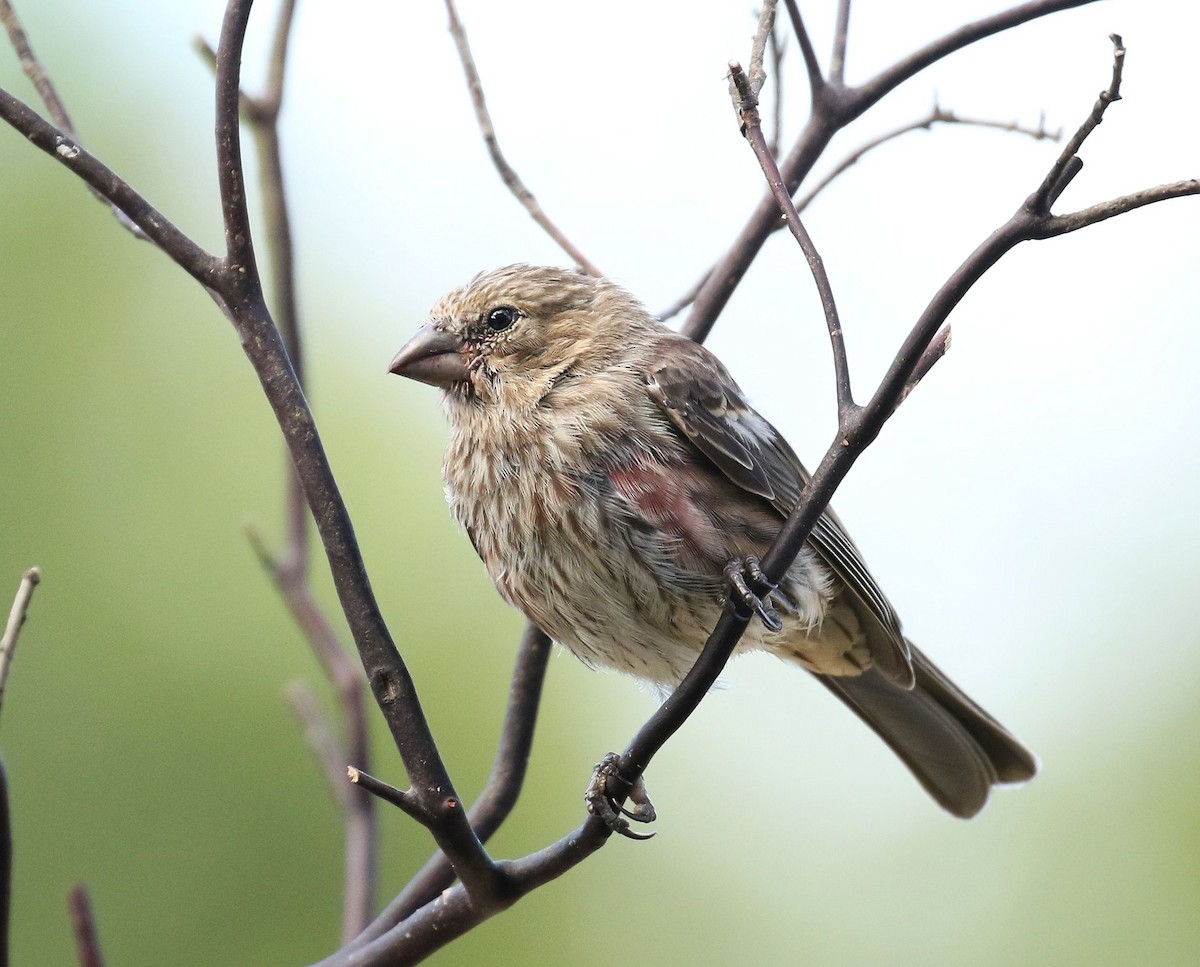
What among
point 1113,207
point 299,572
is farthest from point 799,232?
point 299,572

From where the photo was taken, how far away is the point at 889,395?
7.20ft

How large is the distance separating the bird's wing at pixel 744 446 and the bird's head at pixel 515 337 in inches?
8.0

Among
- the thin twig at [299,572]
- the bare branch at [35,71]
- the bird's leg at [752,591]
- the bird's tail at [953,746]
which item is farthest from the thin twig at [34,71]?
the bird's tail at [953,746]

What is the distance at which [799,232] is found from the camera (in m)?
2.36

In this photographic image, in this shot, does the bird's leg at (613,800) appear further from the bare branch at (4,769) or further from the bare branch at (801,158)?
the bare branch at (801,158)

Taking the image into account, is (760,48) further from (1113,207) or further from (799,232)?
(1113,207)

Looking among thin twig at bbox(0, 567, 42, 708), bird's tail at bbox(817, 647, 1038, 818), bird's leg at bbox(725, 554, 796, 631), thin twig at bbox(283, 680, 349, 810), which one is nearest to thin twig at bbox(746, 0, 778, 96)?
bird's leg at bbox(725, 554, 796, 631)

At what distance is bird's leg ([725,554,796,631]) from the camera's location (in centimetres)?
248

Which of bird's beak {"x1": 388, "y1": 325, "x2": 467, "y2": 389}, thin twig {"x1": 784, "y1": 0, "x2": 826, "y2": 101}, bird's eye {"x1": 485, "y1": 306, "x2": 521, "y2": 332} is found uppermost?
thin twig {"x1": 784, "y1": 0, "x2": 826, "y2": 101}

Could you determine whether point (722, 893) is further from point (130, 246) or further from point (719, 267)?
point (719, 267)

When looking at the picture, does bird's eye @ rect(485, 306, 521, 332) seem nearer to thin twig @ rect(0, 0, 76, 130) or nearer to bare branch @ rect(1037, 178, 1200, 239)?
thin twig @ rect(0, 0, 76, 130)

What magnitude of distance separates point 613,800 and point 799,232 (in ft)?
3.87

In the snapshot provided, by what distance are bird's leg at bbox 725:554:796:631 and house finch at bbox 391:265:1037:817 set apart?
0.01 metres

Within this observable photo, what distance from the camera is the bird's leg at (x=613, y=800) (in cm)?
247
